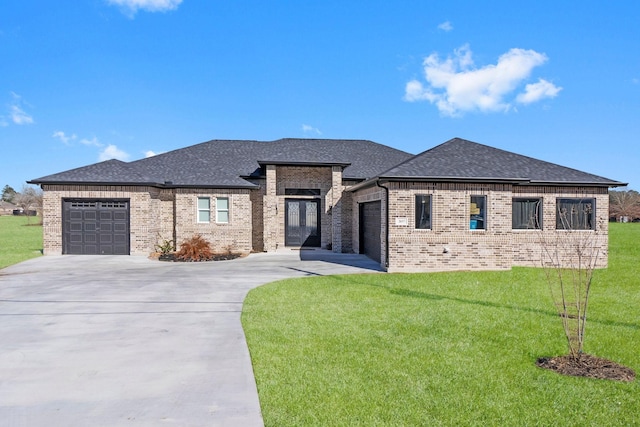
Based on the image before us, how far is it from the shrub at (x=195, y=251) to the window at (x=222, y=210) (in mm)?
2075

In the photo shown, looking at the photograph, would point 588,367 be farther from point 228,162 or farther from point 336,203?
point 228,162

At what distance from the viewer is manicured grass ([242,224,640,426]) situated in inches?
159

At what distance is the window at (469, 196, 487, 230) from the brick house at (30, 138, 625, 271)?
0.04m

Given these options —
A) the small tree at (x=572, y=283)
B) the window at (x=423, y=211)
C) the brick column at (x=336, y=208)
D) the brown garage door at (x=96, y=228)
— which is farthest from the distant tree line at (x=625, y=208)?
the brown garage door at (x=96, y=228)

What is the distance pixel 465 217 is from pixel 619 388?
9511 millimetres

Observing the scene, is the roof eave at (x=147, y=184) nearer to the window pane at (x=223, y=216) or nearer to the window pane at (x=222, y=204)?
the window pane at (x=222, y=204)

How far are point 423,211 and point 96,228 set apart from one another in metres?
14.6

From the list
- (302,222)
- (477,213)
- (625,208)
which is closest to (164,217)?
(302,222)

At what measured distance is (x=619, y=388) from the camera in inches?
182

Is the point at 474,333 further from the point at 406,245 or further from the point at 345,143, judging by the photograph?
the point at 345,143

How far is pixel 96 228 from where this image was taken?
59.5 ft

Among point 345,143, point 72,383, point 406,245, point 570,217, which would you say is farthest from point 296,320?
point 345,143

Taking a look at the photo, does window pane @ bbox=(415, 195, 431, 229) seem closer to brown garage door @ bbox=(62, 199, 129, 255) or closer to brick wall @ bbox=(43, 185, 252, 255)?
brick wall @ bbox=(43, 185, 252, 255)

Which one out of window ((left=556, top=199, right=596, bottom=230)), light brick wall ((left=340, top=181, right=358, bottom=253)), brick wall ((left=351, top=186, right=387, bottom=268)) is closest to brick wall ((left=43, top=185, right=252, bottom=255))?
light brick wall ((left=340, top=181, right=358, bottom=253))
